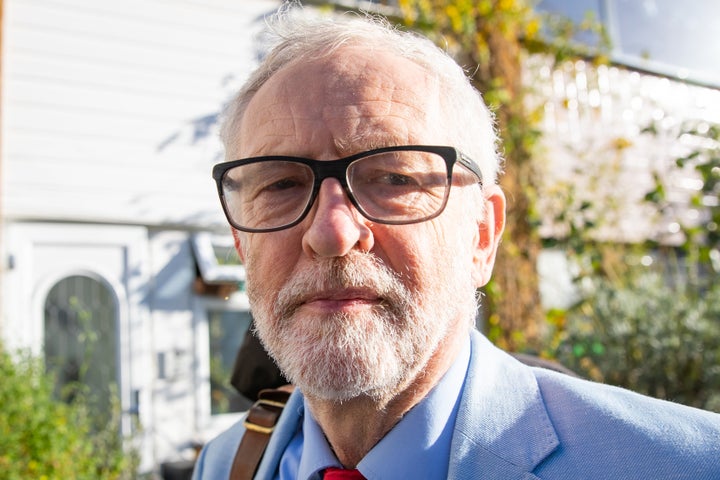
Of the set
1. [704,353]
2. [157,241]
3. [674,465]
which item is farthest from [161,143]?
[674,465]

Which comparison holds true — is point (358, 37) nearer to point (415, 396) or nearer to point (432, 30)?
point (415, 396)

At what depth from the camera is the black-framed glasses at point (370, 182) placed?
1.25m

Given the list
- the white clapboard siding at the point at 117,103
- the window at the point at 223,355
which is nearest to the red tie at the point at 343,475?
the white clapboard siding at the point at 117,103

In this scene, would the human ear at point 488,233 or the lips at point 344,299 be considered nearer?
the lips at point 344,299

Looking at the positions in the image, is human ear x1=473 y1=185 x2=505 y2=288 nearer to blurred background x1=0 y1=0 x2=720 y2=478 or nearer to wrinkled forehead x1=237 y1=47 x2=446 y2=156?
wrinkled forehead x1=237 y1=47 x2=446 y2=156

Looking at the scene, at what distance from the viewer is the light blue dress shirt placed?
1.24 m

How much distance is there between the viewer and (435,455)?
1250 millimetres

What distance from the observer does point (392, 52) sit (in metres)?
1.42

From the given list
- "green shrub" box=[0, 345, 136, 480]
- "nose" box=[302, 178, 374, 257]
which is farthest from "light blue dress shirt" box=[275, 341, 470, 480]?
"green shrub" box=[0, 345, 136, 480]

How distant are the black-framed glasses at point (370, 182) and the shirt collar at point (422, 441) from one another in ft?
1.22

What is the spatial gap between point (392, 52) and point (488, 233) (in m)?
0.47

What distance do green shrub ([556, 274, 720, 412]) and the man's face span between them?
2.42 meters

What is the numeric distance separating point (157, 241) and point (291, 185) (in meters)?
4.61

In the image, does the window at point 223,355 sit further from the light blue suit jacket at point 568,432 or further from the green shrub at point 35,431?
the light blue suit jacket at point 568,432
